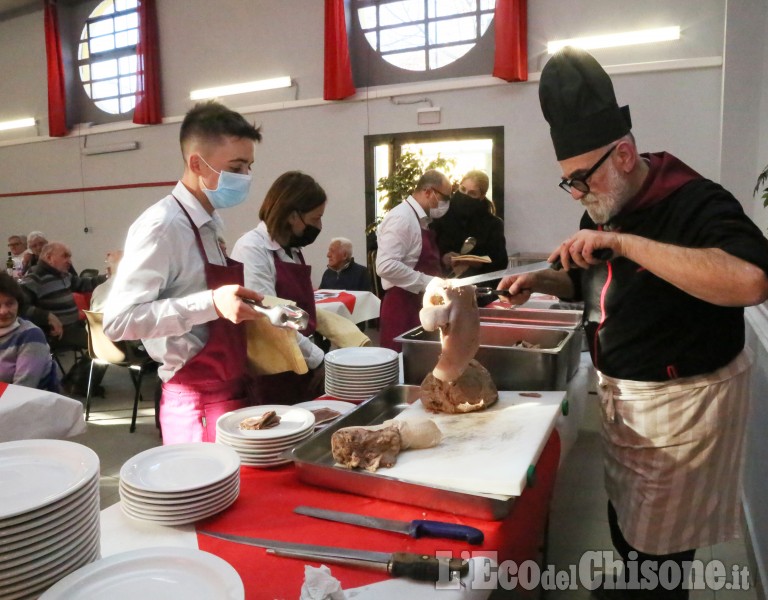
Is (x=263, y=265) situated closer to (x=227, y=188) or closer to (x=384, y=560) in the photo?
(x=227, y=188)

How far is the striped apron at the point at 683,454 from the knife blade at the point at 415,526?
0.71 meters

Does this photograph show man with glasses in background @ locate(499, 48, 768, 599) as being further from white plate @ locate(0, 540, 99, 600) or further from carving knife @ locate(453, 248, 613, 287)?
white plate @ locate(0, 540, 99, 600)

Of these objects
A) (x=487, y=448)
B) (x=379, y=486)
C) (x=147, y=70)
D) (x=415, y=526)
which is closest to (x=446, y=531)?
(x=415, y=526)

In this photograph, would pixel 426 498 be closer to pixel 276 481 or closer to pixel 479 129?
pixel 276 481

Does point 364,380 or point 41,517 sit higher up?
point 41,517

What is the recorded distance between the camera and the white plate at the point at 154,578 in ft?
2.90

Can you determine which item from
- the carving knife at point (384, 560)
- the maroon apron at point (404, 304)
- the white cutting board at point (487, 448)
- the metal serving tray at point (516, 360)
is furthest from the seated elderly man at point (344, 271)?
the carving knife at point (384, 560)

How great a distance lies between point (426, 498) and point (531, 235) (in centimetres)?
572

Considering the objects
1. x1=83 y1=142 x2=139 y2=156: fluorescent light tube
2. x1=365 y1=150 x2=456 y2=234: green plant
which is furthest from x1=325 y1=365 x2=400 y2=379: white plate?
x1=83 y1=142 x2=139 y2=156: fluorescent light tube

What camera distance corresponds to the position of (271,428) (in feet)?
5.13

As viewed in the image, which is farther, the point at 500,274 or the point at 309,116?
the point at 309,116

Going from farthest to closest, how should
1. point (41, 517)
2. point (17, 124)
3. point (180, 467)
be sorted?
point (17, 124), point (180, 467), point (41, 517)

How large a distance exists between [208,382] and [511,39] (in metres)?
5.68

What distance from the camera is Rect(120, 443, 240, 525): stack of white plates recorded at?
119 cm
